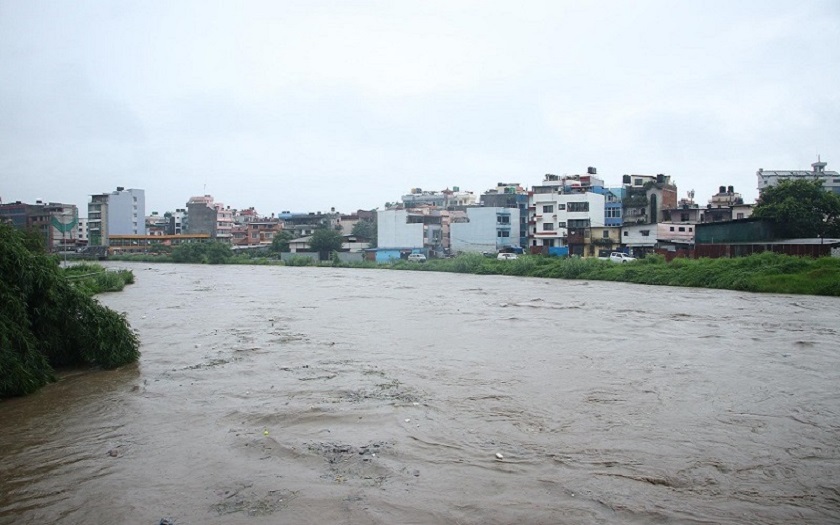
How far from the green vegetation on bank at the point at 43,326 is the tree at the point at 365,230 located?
4554 cm

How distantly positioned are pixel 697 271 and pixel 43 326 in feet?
80.4

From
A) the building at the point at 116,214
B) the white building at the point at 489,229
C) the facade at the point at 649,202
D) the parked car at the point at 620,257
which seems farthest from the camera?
the building at the point at 116,214

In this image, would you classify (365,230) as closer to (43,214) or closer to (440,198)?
(440,198)

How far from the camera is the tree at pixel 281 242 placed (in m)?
54.5

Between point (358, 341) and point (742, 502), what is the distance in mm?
8265

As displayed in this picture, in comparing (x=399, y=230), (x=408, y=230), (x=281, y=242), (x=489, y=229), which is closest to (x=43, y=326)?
(x=489, y=229)

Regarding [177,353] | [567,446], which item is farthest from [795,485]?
[177,353]

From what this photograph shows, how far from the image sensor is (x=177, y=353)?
10.6 meters

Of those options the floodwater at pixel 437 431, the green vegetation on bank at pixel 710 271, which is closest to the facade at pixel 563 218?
the green vegetation on bank at pixel 710 271

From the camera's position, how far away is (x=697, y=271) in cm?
2606

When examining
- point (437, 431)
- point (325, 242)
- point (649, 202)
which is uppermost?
point (649, 202)

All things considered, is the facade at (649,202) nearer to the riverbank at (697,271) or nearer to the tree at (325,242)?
the riverbank at (697,271)

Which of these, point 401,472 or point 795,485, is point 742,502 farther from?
point 401,472

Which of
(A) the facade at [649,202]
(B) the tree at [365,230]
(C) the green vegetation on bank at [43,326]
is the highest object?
(A) the facade at [649,202]
